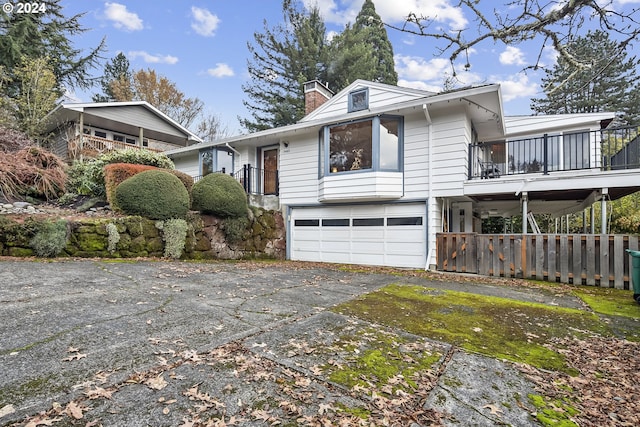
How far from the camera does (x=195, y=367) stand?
240 centimetres

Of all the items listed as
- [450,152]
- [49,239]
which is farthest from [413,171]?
[49,239]

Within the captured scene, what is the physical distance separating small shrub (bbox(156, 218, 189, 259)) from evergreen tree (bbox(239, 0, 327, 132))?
49.9ft

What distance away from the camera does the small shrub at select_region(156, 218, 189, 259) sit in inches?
321

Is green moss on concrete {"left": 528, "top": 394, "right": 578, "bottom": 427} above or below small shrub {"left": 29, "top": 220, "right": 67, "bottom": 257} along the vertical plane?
below

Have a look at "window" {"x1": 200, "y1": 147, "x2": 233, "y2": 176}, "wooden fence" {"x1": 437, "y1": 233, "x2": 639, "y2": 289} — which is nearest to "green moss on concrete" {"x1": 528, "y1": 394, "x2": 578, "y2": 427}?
"wooden fence" {"x1": 437, "y1": 233, "x2": 639, "y2": 289}

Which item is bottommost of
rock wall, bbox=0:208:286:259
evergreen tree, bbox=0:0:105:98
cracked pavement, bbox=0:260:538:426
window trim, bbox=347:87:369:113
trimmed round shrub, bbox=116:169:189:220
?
cracked pavement, bbox=0:260:538:426

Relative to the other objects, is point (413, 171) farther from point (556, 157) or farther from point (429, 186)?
point (556, 157)

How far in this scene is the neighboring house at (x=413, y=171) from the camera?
8.10 metres

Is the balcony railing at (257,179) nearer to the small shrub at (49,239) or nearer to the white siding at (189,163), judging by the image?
the white siding at (189,163)

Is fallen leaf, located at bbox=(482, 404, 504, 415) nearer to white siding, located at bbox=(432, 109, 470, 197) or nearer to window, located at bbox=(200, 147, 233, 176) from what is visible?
white siding, located at bbox=(432, 109, 470, 197)

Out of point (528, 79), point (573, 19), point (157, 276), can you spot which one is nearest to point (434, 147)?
point (528, 79)

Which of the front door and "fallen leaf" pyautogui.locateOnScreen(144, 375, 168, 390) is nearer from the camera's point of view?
"fallen leaf" pyautogui.locateOnScreen(144, 375, 168, 390)

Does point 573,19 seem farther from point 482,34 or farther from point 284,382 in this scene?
point 284,382

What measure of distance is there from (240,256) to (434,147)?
672 centimetres
